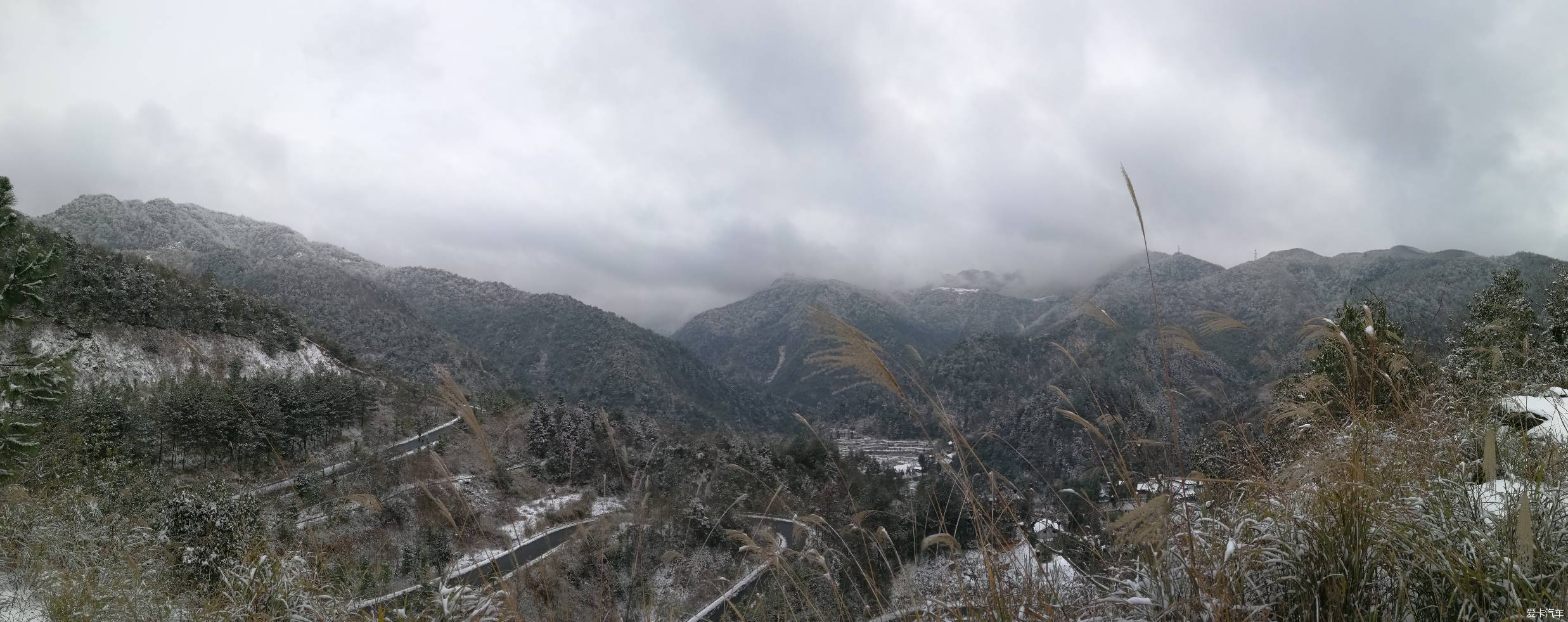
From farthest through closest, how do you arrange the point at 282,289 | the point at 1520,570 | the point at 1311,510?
the point at 282,289 < the point at 1311,510 < the point at 1520,570

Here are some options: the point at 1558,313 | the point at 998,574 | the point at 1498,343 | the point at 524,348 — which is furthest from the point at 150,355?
the point at 524,348

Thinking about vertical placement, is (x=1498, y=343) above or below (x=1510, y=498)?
above

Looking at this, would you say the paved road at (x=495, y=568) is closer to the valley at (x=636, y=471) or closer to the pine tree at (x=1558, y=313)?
the valley at (x=636, y=471)

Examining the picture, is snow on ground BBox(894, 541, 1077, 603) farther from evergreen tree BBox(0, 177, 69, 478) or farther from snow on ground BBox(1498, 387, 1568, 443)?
evergreen tree BBox(0, 177, 69, 478)

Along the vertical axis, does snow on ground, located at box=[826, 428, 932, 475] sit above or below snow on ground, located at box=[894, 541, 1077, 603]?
below

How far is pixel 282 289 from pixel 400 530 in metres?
179

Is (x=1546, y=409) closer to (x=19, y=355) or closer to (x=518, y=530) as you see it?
(x=518, y=530)

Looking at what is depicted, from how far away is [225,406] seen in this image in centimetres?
3384

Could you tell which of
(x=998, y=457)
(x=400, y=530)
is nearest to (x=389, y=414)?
(x=400, y=530)

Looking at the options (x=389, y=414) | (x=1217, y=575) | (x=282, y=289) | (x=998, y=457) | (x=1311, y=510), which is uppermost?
(x=282, y=289)

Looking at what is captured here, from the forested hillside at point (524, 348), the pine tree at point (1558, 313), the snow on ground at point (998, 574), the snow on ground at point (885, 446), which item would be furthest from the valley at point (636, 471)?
the forested hillside at point (524, 348)

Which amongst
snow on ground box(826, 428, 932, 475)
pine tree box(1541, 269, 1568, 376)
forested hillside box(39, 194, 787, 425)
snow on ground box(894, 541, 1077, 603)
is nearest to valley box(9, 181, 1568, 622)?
snow on ground box(894, 541, 1077, 603)

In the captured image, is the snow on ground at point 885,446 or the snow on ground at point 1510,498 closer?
the snow on ground at point 1510,498

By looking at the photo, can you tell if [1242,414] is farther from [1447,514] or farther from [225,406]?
[225,406]
